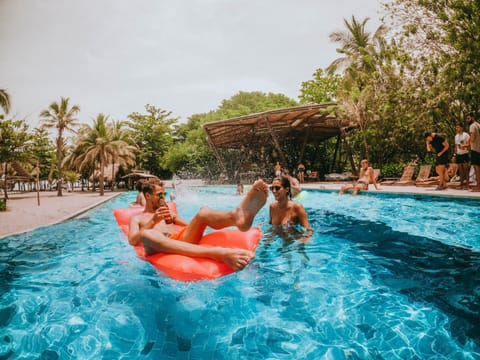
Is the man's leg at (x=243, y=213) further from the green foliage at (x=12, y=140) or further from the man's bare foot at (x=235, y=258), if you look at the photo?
the green foliage at (x=12, y=140)

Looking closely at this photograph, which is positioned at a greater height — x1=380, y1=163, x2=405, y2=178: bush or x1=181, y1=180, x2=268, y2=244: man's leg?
x1=380, y1=163, x2=405, y2=178: bush

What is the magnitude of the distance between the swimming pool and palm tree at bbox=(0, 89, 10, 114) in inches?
596

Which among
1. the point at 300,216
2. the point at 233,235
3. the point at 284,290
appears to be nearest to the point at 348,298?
the point at 284,290

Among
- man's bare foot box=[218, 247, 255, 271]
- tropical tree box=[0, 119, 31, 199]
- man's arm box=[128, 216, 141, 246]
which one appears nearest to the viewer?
man's bare foot box=[218, 247, 255, 271]

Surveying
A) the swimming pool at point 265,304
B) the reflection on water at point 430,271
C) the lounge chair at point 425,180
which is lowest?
the swimming pool at point 265,304

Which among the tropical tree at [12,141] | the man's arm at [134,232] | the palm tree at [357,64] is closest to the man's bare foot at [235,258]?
the man's arm at [134,232]

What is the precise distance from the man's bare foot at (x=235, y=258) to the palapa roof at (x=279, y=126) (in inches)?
521

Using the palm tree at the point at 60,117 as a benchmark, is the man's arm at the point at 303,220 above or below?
below

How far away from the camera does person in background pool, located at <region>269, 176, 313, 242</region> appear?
4184 mm

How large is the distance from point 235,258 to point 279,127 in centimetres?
1799

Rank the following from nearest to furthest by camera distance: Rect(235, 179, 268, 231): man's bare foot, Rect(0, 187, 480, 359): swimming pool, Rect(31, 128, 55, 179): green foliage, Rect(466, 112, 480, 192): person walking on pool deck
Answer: Rect(0, 187, 480, 359): swimming pool < Rect(235, 179, 268, 231): man's bare foot < Rect(466, 112, 480, 192): person walking on pool deck < Rect(31, 128, 55, 179): green foliage

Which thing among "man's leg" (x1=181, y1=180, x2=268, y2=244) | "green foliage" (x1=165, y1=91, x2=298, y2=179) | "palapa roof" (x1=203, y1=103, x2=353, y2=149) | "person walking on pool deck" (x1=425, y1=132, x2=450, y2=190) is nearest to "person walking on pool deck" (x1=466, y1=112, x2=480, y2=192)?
"person walking on pool deck" (x1=425, y1=132, x2=450, y2=190)

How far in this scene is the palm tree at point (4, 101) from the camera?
15.7m

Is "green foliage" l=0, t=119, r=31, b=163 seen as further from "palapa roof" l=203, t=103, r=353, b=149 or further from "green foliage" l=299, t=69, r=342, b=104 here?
"green foliage" l=299, t=69, r=342, b=104
